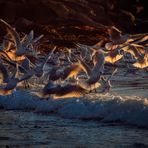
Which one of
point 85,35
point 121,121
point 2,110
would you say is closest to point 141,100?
point 121,121

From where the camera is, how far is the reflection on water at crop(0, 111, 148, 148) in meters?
13.5

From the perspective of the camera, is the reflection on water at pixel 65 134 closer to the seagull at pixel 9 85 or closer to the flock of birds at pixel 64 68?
the flock of birds at pixel 64 68

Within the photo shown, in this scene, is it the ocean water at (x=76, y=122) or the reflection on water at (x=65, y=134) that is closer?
the reflection on water at (x=65, y=134)

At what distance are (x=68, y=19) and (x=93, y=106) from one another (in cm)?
3479

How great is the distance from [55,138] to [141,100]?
2622 mm

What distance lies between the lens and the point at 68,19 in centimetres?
5128

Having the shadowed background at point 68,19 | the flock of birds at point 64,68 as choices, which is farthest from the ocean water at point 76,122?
the shadowed background at point 68,19

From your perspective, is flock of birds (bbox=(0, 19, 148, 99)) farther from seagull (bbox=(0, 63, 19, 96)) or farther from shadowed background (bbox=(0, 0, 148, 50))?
shadowed background (bbox=(0, 0, 148, 50))

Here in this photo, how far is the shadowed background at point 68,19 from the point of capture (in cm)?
4688

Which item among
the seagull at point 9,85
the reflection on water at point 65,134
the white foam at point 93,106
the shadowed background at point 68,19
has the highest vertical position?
the shadowed background at point 68,19

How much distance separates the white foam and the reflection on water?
33 cm

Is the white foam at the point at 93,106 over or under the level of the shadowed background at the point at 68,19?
under

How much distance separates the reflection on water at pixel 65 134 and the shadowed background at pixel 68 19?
1010 inches

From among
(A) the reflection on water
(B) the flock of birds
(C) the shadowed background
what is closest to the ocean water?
(A) the reflection on water
